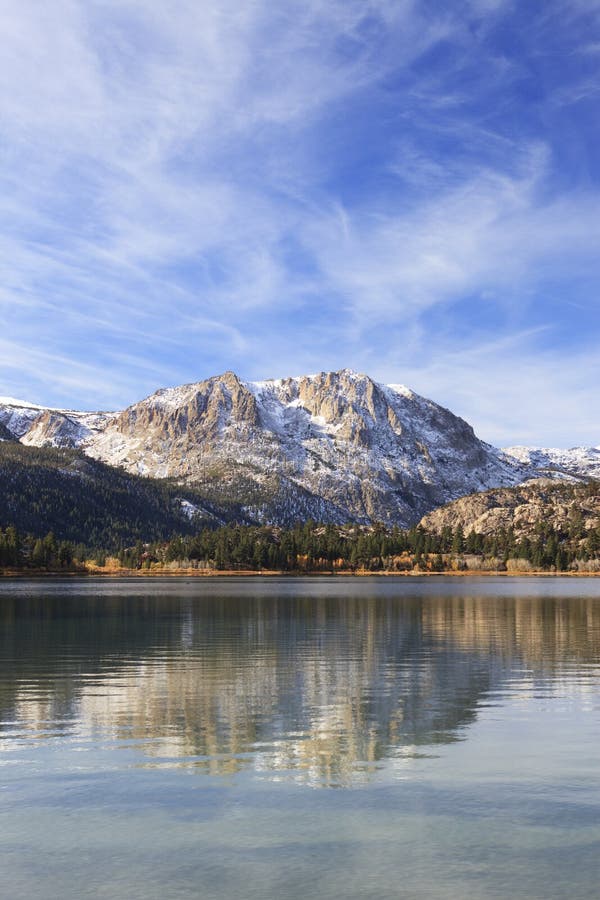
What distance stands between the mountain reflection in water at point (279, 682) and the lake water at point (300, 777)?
0.66ft

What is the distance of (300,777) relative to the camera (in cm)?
2586

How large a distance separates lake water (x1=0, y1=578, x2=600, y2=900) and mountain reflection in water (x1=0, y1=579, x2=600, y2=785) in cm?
20

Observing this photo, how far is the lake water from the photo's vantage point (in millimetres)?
18266

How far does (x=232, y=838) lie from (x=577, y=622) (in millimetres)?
79367

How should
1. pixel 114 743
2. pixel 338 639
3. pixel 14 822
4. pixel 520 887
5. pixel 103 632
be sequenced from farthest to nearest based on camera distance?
pixel 103 632, pixel 338 639, pixel 114 743, pixel 14 822, pixel 520 887

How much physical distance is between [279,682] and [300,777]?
20700mm

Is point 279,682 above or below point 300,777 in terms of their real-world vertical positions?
below

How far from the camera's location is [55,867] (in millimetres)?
18703

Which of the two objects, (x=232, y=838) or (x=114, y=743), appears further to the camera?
(x=114, y=743)

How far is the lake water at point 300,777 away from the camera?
59.9ft

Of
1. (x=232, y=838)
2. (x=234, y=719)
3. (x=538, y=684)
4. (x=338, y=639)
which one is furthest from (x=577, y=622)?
(x=232, y=838)

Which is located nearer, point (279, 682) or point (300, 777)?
point (300, 777)

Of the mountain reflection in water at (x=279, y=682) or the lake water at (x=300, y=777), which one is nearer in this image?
the lake water at (x=300, y=777)

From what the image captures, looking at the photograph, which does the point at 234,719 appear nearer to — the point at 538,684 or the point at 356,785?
the point at 356,785
